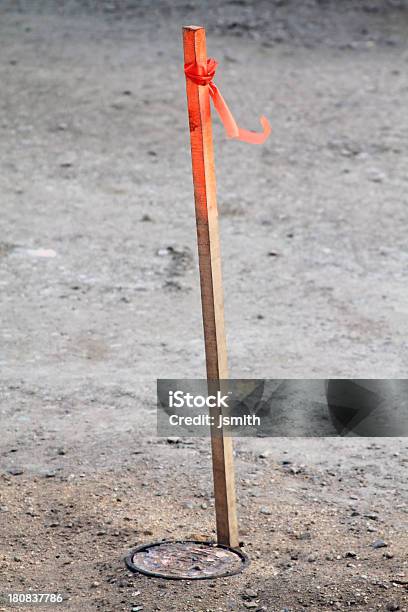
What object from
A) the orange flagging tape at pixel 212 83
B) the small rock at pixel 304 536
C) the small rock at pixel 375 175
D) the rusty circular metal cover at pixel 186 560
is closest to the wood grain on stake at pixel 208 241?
the orange flagging tape at pixel 212 83

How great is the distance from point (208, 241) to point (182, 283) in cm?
284

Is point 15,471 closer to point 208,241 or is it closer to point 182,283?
point 208,241

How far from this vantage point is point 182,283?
598 cm

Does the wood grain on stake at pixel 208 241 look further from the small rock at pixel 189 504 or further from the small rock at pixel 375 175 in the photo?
the small rock at pixel 375 175

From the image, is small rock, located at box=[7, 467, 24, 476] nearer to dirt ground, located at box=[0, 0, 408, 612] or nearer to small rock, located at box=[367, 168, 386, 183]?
dirt ground, located at box=[0, 0, 408, 612]

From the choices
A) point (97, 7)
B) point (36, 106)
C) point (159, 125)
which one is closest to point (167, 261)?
point (159, 125)

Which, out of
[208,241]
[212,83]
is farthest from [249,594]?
[212,83]

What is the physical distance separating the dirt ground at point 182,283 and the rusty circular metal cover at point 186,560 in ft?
0.16

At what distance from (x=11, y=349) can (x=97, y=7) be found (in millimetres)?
6753

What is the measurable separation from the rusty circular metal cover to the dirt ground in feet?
0.16

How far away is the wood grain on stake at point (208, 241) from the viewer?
3078 mm

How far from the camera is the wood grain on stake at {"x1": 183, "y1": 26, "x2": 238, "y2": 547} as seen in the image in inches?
121

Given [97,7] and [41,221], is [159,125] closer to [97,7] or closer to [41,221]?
[41,221]

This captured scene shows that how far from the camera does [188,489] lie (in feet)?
13.0
